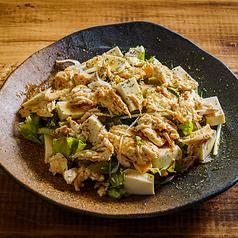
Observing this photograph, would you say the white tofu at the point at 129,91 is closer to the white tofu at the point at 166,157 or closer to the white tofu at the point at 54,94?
the white tofu at the point at 166,157

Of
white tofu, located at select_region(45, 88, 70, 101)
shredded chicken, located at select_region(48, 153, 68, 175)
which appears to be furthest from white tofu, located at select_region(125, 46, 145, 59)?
shredded chicken, located at select_region(48, 153, 68, 175)

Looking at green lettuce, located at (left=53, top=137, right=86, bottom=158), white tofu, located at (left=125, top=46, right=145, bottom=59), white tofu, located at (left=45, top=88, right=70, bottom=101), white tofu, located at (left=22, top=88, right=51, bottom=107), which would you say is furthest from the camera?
white tofu, located at (left=125, top=46, right=145, bottom=59)

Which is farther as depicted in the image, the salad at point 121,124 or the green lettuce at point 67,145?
the green lettuce at point 67,145

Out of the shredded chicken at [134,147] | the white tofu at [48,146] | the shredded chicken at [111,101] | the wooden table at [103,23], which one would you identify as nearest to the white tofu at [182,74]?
the shredded chicken at [111,101]

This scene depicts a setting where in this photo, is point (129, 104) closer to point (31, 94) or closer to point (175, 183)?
point (175, 183)

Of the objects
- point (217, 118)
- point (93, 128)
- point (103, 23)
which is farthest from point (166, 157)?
point (103, 23)

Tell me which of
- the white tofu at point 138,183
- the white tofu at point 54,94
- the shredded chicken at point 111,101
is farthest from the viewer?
the white tofu at point 54,94

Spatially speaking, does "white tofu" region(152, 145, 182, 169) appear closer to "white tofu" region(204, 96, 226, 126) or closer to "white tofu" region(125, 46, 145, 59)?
"white tofu" region(204, 96, 226, 126)
